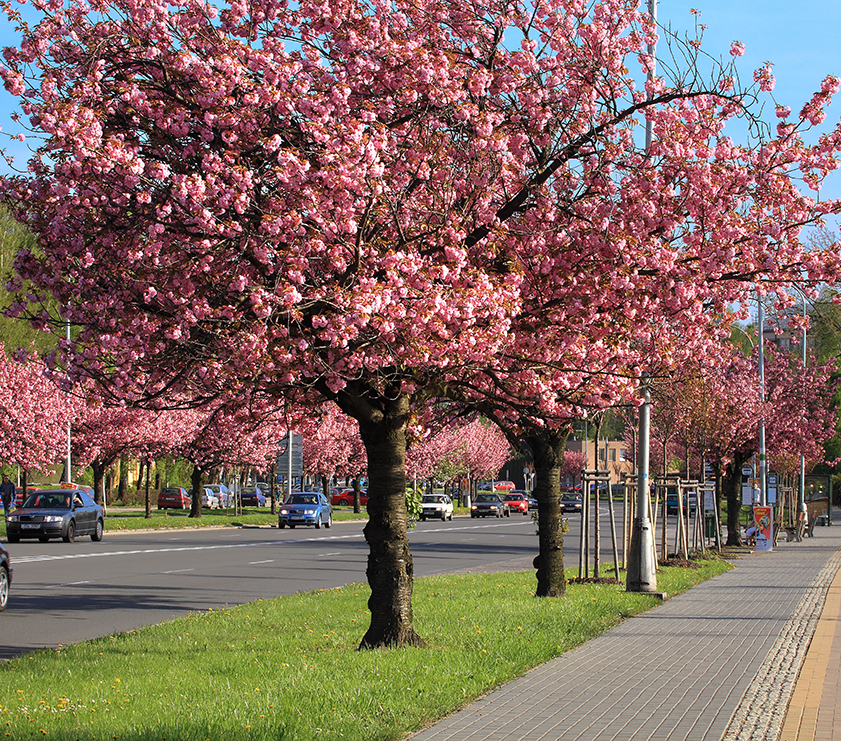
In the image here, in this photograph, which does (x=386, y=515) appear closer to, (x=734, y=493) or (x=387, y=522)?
(x=387, y=522)

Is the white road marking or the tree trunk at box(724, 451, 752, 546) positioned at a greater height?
the tree trunk at box(724, 451, 752, 546)

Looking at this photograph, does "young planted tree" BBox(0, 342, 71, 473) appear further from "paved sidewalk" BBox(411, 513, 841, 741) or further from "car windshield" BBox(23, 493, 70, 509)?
"paved sidewalk" BBox(411, 513, 841, 741)

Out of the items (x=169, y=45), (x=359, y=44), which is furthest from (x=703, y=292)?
(x=169, y=45)

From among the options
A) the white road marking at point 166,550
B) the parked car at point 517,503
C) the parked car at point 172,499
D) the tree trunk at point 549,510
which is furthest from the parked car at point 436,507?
the tree trunk at point 549,510

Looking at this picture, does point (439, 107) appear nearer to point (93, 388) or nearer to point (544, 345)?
point (544, 345)

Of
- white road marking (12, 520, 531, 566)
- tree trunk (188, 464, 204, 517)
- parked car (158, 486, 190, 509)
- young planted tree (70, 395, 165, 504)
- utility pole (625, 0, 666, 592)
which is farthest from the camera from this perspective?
parked car (158, 486, 190, 509)

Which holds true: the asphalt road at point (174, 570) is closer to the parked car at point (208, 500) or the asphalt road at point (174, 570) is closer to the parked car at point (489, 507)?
the parked car at point (489, 507)

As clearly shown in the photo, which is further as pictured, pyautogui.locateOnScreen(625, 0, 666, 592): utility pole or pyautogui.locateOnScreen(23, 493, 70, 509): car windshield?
pyautogui.locateOnScreen(23, 493, 70, 509): car windshield

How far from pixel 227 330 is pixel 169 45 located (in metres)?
2.42

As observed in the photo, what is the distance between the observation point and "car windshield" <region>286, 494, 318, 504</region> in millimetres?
48159

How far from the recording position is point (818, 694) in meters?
8.87

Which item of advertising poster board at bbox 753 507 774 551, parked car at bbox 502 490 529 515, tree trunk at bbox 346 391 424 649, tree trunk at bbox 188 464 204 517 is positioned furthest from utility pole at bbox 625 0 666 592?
parked car at bbox 502 490 529 515

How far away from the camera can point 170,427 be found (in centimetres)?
5306

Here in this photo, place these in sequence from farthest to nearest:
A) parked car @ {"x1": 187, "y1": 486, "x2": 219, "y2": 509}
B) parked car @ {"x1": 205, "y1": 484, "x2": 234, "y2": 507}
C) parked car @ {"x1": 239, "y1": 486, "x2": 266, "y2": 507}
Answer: parked car @ {"x1": 205, "y1": 484, "x2": 234, "y2": 507}
parked car @ {"x1": 239, "y1": 486, "x2": 266, "y2": 507}
parked car @ {"x1": 187, "y1": 486, "x2": 219, "y2": 509}
